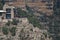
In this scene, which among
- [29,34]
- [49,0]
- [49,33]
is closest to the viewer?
[29,34]

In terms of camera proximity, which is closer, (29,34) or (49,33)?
(29,34)

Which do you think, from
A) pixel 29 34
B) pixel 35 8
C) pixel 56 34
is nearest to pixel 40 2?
pixel 35 8

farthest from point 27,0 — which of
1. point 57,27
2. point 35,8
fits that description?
point 57,27

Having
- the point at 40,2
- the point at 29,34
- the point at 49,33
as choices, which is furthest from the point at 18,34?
the point at 40,2

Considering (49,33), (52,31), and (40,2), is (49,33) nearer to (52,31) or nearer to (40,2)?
(52,31)

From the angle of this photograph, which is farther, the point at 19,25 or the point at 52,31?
the point at 52,31

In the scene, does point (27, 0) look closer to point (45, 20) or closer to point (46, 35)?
point (45, 20)

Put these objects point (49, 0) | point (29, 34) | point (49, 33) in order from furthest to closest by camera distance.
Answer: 1. point (49, 0)
2. point (49, 33)
3. point (29, 34)
